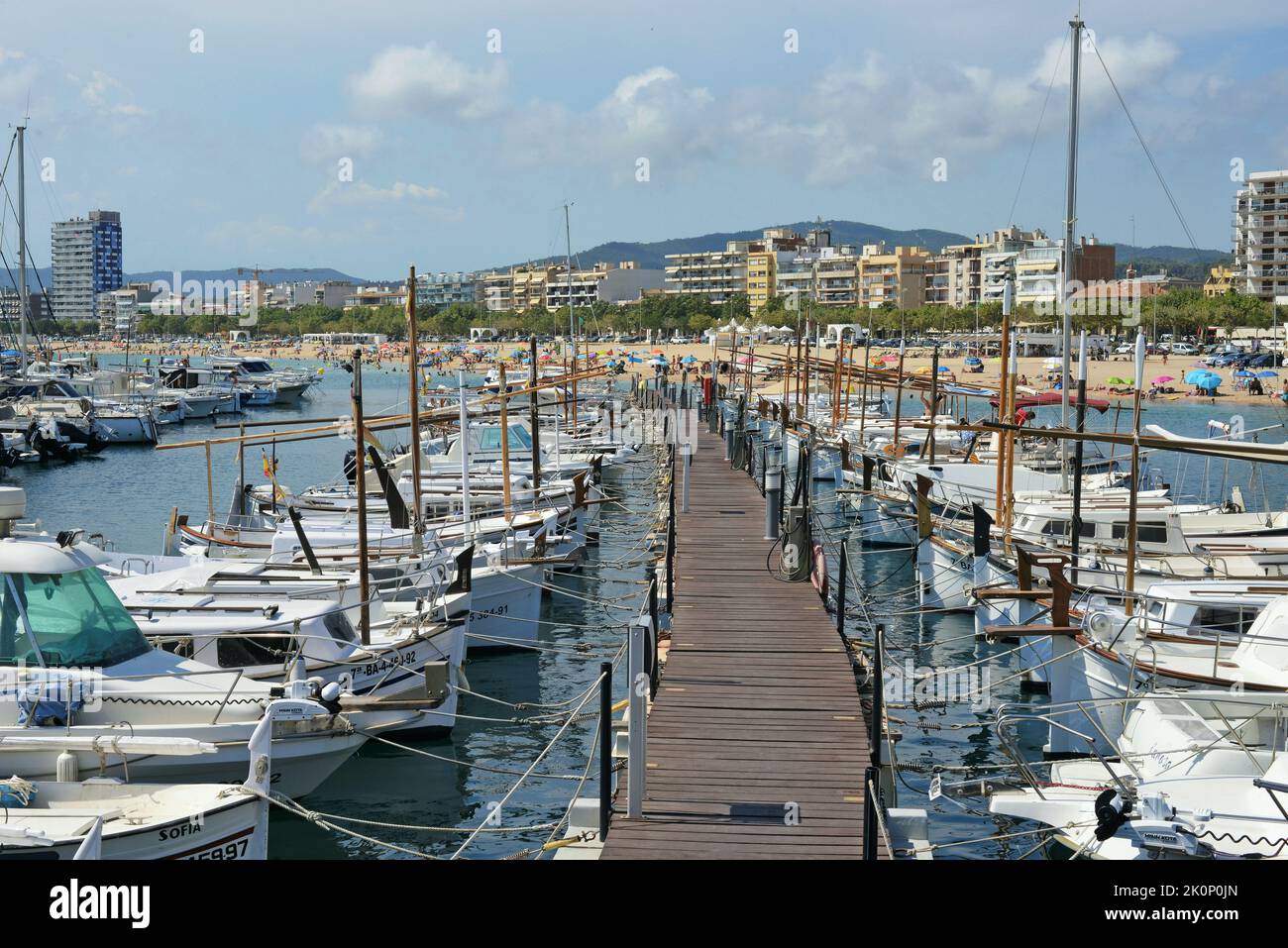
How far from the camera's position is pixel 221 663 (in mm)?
19750

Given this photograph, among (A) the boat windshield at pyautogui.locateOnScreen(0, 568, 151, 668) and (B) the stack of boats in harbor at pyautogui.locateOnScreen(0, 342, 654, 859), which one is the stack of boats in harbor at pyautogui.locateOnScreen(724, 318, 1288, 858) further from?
(A) the boat windshield at pyautogui.locateOnScreen(0, 568, 151, 668)

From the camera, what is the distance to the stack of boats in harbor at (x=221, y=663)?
13.4 m

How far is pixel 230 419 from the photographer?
103 metres

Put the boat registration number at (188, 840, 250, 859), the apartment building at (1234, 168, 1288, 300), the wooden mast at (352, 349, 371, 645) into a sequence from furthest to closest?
1. the apartment building at (1234, 168, 1288, 300)
2. the wooden mast at (352, 349, 371, 645)
3. the boat registration number at (188, 840, 250, 859)

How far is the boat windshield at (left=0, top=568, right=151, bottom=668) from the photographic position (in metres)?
16.3

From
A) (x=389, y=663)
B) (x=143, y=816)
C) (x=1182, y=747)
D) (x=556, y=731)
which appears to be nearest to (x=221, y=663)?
(x=389, y=663)

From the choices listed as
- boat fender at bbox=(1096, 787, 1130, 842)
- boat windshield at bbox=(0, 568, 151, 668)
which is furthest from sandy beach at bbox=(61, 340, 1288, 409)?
boat fender at bbox=(1096, 787, 1130, 842)

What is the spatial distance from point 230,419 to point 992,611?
280 feet

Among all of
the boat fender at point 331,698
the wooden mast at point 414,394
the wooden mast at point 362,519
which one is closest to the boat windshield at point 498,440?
the wooden mast at point 414,394

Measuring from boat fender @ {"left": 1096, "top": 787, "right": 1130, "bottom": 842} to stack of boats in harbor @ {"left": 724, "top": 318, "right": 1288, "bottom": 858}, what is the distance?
0.02m

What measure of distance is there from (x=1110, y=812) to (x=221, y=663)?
12.8 meters

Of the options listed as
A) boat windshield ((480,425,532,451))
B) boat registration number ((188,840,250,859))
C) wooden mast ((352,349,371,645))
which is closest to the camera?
boat registration number ((188,840,250,859))

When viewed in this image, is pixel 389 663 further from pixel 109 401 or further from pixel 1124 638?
pixel 109 401

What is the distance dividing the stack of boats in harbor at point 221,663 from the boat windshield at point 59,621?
0.02 meters
